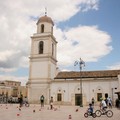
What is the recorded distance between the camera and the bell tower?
1811 inches

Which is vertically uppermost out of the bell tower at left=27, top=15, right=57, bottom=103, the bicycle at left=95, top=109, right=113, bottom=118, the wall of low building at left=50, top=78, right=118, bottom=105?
the bell tower at left=27, top=15, right=57, bottom=103

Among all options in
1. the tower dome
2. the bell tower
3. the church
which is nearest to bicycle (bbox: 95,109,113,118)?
the church

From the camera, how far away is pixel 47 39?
4828 centimetres

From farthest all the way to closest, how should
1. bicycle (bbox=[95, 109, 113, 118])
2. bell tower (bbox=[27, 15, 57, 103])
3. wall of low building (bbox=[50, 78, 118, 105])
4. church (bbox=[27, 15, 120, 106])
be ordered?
1. bell tower (bbox=[27, 15, 57, 103])
2. church (bbox=[27, 15, 120, 106])
3. wall of low building (bbox=[50, 78, 118, 105])
4. bicycle (bbox=[95, 109, 113, 118])

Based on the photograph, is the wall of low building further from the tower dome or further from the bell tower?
the tower dome

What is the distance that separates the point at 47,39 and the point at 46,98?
12007 mm

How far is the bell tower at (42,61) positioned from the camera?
46.0 meters

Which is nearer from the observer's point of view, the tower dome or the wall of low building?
the wall of low building

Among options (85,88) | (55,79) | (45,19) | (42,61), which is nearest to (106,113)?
(85,88)

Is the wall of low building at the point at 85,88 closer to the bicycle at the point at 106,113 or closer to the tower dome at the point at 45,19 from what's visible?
the tower dome at the point at 45,19

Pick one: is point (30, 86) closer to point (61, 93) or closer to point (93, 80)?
point (61, 93)

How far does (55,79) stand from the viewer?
47281 millimetres

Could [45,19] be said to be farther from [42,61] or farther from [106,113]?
[106,113]

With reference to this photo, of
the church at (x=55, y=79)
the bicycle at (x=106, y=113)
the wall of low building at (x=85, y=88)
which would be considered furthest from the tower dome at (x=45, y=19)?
the bicycle at (x=106, y=113)
